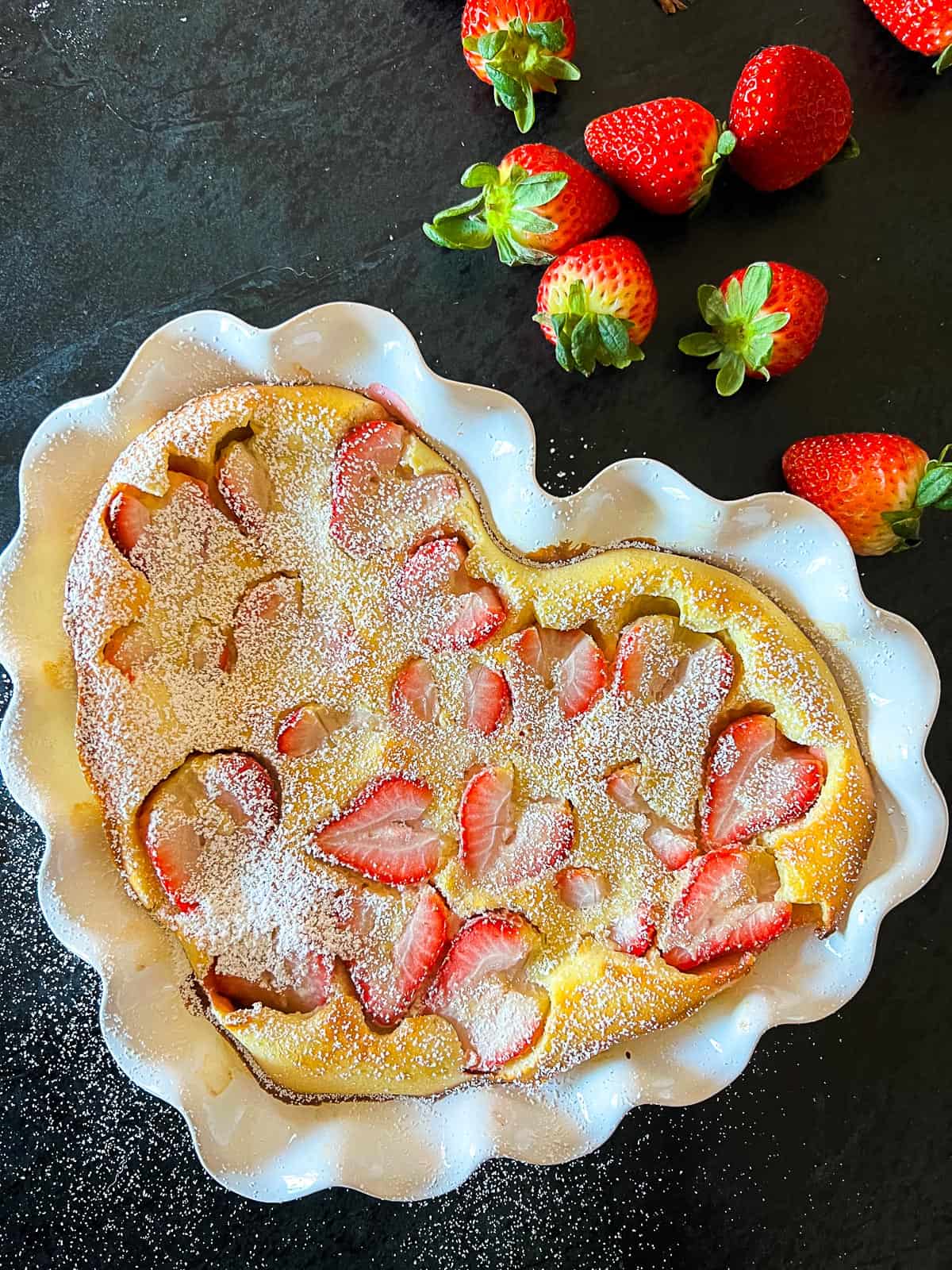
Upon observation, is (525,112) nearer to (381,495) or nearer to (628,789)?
(381,495)

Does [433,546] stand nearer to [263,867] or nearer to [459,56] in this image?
[263,867]

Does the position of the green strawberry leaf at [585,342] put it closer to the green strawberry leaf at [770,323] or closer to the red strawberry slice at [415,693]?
the green strawberry leaf at [770,323]

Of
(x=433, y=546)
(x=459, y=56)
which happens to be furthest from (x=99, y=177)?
(x=433, y=546)

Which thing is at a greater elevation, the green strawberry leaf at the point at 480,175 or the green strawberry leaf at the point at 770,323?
the green strawberry leaf at the point at 480,175

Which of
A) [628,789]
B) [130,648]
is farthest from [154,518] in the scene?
[628,789]

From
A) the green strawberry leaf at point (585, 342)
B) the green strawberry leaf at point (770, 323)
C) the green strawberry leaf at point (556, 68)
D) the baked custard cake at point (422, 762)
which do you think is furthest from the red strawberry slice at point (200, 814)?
the green strawberry leaf at point (556, 68)
